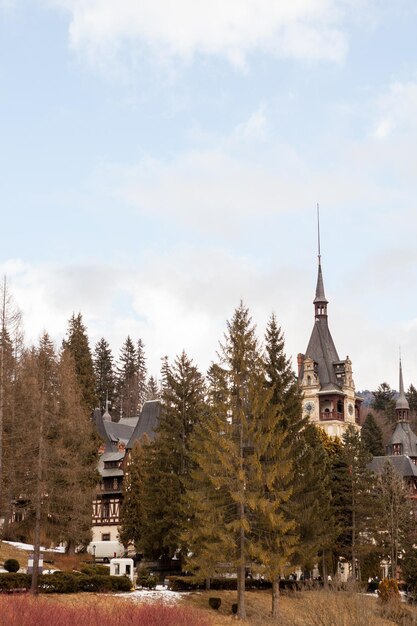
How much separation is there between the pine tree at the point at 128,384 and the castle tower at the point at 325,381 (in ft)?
121

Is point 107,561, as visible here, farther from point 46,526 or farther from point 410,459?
point 410,459

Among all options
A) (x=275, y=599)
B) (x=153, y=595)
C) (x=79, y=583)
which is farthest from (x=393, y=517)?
(x=79, y=583)

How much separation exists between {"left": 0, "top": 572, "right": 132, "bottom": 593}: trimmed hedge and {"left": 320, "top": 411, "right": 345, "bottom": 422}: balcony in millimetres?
75000

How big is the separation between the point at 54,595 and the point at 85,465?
1975 cm

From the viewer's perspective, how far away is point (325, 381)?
4651 inches

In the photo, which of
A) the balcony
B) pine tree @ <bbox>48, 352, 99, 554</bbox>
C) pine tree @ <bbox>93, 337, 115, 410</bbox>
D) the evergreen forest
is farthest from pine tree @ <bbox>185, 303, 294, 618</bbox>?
pine tree @ <bbox>93, 337, 115, 410</bbox>

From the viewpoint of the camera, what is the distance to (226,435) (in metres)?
45.8

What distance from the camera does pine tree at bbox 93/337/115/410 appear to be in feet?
457

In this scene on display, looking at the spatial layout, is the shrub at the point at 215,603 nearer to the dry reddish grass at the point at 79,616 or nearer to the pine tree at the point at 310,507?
the pine tree at the point at 310,507

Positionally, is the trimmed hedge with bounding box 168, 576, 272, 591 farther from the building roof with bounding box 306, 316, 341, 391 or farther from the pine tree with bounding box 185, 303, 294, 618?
the building roof with bounding box 306, 316, 341, 391

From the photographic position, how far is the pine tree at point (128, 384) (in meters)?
148

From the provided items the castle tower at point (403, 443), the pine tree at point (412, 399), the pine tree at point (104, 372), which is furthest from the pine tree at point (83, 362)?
the pine tree at point (412, 399)

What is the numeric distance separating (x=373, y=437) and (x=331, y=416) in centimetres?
620

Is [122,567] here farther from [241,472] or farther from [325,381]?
[325,381]
